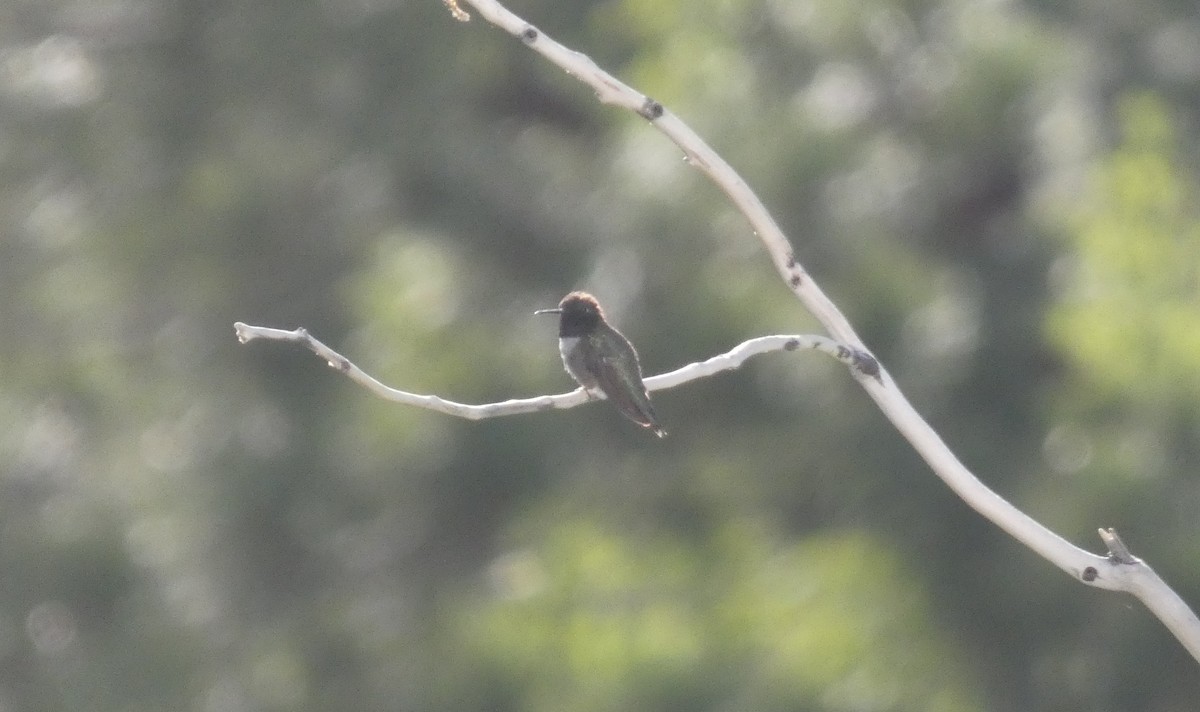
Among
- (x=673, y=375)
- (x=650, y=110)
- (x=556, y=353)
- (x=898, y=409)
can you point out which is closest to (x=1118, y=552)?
(x=898, y=409)

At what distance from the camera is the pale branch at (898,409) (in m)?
2.20

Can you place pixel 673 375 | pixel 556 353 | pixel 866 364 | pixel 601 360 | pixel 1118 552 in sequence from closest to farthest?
pixel 1118 552 → pixel 866 364 → pixel 673 375 → pixel 601 360 → pixel 556 353

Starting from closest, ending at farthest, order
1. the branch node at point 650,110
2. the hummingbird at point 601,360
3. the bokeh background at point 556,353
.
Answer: the branch node at point 650,110
the hummingbird at point 601,360
the bokeh background at point 556,353

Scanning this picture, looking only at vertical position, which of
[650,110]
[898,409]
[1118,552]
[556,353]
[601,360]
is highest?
[556,353]

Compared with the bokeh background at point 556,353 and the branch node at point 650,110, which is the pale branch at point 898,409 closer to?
the branch node at point 650,110

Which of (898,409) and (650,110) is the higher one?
(650,110)

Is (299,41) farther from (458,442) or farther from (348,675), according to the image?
(348,675)

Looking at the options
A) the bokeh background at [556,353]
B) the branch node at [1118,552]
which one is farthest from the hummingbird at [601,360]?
the branch node at [1118,552]

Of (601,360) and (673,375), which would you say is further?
(601,360)

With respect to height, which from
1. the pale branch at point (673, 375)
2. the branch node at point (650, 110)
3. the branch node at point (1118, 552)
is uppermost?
the branch node at point (650, 110)

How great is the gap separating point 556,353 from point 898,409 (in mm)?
2542

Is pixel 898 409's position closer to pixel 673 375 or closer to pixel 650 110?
pixel 673 375

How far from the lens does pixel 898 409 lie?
7.47 feet

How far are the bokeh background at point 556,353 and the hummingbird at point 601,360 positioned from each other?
0.34m
